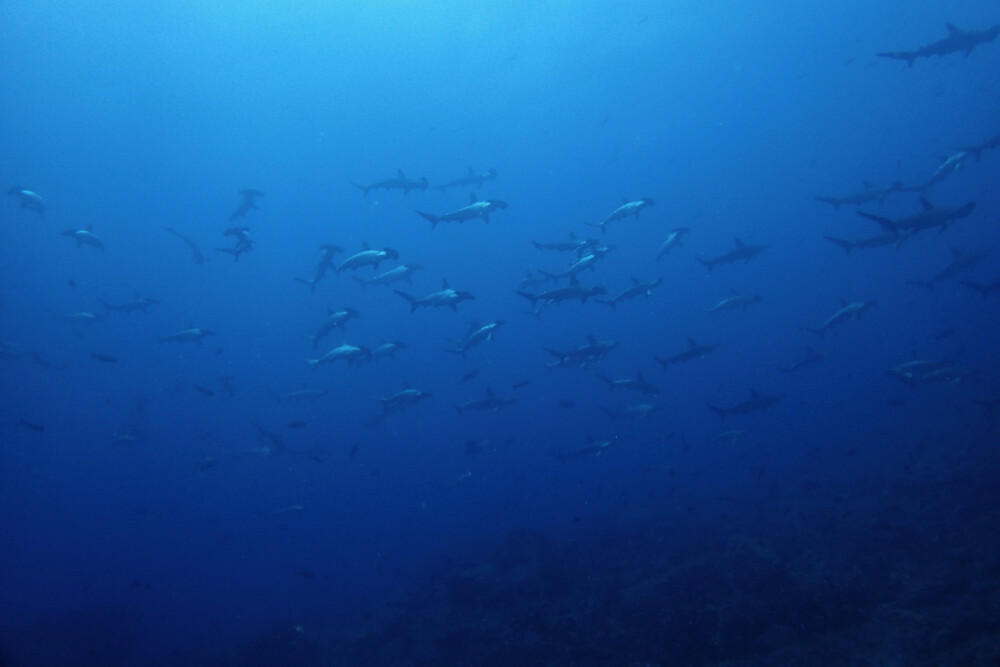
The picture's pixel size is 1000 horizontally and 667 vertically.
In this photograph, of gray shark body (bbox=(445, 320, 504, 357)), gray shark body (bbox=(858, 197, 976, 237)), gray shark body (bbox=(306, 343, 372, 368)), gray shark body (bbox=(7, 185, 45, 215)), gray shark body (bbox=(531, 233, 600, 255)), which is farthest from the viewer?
gray shark body (bbox=(7, 185, 45, 215))

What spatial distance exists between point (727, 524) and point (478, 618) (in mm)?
7557

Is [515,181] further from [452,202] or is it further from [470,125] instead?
[470,125]

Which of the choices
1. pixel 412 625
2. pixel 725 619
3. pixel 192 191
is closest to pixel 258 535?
pixel 412 625

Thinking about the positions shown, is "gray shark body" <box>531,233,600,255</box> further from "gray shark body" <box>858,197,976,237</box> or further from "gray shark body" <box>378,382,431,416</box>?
"gray shark body" <box>858,197,976,237</box>

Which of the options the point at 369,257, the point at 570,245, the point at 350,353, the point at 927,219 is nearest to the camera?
the point at 927,219

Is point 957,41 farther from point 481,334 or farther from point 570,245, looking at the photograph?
point 481,334

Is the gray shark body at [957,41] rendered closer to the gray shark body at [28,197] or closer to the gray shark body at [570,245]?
the gray shark body at [570,245]

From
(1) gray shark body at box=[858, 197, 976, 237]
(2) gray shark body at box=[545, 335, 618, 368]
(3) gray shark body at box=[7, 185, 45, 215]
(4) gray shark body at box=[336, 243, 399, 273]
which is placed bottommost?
(1) gray shark body at box=[858, 197, 976, 237]

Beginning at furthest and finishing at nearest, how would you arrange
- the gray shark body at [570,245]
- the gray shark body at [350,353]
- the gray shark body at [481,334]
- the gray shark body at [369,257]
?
the gray shark body at [570,245], the gray shark body at [350,353], the gray shark body at [481,334], the gray shark body at [369,257]

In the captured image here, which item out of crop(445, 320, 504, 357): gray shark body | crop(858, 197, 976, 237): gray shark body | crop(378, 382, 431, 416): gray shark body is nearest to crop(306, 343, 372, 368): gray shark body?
crop(378, 382, 431, 416): gray shark body

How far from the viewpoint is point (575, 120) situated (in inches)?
2542

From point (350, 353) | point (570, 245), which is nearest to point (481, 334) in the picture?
point (350, 353)

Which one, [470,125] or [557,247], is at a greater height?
[470,125]

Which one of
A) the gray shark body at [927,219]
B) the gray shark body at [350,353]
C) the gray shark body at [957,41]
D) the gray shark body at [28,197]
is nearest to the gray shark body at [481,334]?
the gray shark body at [350,353]
